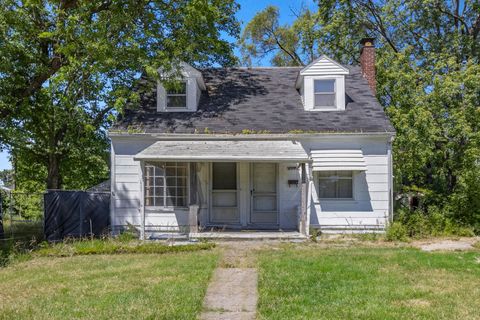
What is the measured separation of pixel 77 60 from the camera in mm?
14953

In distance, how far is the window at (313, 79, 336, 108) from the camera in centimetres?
1487

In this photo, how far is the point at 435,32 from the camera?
67.6 ft

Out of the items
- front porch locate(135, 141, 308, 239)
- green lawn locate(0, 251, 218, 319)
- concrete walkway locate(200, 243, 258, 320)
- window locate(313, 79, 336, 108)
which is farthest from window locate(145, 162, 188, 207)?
window locate(313, 79, 336, 108)

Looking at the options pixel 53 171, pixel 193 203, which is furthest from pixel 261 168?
pixel 53 171

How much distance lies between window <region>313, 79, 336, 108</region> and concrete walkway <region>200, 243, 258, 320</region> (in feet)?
23.0

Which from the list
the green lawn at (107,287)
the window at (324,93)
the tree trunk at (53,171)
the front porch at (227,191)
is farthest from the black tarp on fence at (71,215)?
the window at (324,93)

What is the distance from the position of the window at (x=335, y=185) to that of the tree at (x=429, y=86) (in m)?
2.74

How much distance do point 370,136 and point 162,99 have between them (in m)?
7.13

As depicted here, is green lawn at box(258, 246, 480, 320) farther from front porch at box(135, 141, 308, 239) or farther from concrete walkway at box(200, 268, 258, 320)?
front porch at box(135, 141, 308, 239)

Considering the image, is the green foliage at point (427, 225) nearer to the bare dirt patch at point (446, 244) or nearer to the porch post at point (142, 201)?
the bare dirt patch at point (446, 244)

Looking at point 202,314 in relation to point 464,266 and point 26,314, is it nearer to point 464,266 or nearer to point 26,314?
point 26,314

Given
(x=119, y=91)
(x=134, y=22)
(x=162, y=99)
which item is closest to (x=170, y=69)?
(x=162, y=99)

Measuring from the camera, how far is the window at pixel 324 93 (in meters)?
14.9

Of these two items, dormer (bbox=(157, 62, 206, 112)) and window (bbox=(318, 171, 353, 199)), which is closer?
window (bbox=(318, 171, 353, 199))
